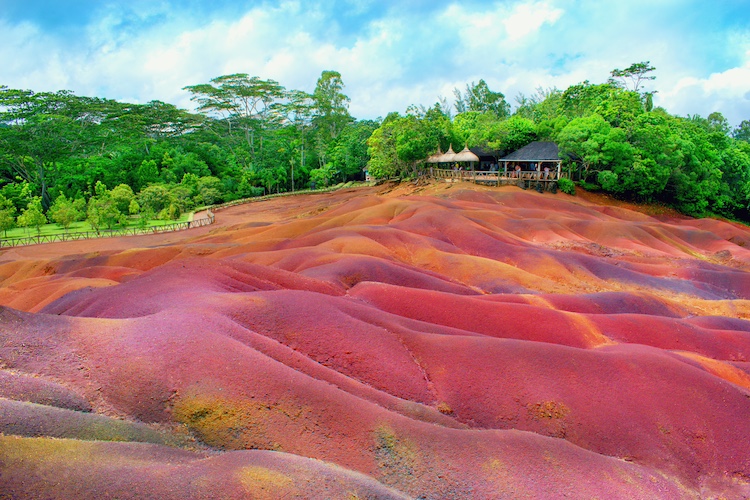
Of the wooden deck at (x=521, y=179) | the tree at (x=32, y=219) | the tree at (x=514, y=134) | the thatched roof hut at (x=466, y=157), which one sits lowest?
the tree at (x=32, y=219)

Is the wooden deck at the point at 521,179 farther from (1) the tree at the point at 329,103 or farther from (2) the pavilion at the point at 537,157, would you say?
(1) the tree at the point at 329,103

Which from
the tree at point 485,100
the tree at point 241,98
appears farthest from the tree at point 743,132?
the tree at point 241,98

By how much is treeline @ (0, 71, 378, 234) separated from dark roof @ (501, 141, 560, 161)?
95.7 feet

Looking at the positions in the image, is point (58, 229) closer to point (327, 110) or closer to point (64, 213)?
point (64, 213)

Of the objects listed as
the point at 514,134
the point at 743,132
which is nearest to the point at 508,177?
the point at 514,134

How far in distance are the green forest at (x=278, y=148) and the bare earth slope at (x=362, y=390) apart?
30.6 m

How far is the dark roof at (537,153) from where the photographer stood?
52188 mm

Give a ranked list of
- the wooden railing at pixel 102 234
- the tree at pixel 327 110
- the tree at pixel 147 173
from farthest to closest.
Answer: the tree at pixel 327 110 → the tree at pixel 147 173 → the wooden railing at pixel 102 234

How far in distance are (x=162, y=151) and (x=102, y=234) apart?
2595 cm

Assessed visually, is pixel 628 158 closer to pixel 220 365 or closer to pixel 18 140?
pixel 220 365

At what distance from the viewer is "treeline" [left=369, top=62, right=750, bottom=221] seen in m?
48.4

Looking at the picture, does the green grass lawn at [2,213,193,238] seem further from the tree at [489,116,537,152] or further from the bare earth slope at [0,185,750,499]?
the tree at [489,116,537,152]

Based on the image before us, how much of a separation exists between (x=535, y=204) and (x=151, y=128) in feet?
190

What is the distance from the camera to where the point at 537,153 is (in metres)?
53.5
